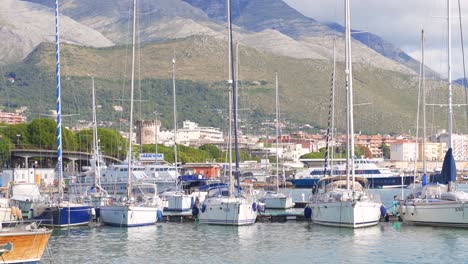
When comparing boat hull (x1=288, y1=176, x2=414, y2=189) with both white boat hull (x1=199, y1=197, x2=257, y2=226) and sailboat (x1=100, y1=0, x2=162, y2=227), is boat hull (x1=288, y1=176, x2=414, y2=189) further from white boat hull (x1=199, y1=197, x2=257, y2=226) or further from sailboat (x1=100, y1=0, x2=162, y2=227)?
sailboat (x1=100, y1=0, x2=162, y2=227)

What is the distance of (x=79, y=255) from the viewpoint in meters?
42.0

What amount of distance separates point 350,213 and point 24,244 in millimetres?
23483

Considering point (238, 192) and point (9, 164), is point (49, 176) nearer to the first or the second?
point (9, 164)

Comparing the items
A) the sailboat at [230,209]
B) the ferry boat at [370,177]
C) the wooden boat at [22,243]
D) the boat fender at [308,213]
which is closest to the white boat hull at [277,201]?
the boat fender at [308,213]

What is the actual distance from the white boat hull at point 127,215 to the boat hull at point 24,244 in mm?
20668

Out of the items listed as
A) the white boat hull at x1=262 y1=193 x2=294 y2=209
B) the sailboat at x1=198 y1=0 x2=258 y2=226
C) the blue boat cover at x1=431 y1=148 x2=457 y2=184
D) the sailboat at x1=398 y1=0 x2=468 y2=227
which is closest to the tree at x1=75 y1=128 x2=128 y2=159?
the white boat hull at x1=262 y1=193 x2=294 y2=209

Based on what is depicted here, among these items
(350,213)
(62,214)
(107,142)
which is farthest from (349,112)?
(107,142)

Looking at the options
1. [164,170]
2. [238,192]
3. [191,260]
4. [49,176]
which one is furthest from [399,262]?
[49,176]

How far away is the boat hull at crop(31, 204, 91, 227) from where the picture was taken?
2029 inches

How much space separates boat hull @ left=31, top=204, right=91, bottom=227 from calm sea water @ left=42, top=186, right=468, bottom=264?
652 millimetres

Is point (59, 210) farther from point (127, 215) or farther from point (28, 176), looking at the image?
point (28, 176)

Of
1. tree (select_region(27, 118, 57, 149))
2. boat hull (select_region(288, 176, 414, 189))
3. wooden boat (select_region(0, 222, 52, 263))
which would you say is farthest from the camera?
boat hull (select_region(288, 176, 414, 189))

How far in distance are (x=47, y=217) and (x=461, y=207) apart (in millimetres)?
23716

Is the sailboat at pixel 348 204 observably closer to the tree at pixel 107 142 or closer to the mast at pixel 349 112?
the mast at pixel 349 112
